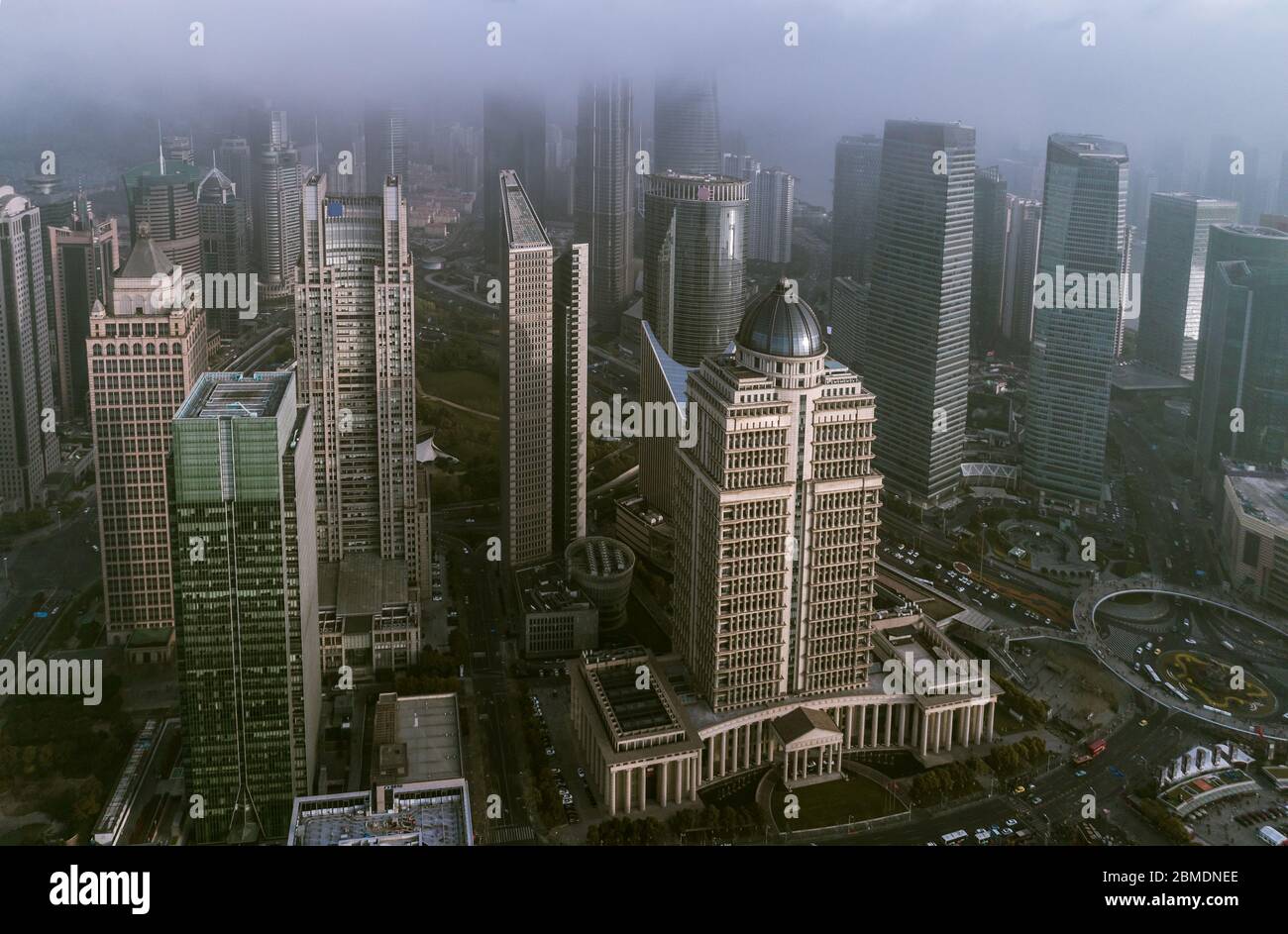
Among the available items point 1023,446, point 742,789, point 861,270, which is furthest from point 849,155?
point 742,789

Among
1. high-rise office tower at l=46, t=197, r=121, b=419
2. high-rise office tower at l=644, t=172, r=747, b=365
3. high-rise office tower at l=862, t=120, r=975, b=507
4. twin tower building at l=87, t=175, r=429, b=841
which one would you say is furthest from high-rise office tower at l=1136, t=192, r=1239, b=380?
high-rise office tower at l=46, t=197, r=121, b=419

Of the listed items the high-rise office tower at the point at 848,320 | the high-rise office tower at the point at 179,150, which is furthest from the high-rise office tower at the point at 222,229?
the high-rise office tower at the point at 848,320

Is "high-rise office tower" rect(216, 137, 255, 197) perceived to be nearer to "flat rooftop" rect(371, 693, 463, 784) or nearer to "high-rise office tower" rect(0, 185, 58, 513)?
"high-rise office tower" rect(0, 185, 58, 513)

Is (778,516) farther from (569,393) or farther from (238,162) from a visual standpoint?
(238,162)

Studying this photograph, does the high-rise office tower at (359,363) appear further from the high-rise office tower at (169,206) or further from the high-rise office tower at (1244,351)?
the high-rise office tower at (1244,351)

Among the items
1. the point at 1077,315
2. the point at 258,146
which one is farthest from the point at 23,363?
the point at 1077,315

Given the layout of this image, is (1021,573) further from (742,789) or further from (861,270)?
(861,270)
